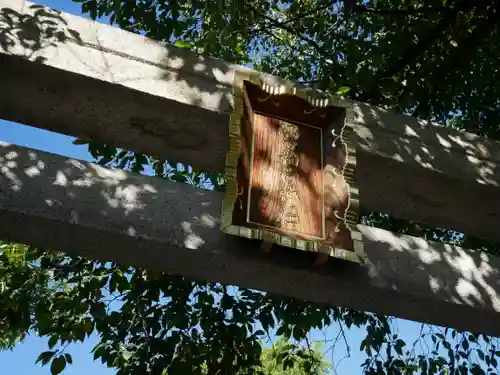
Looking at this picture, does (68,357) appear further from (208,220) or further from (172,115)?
(172,115)

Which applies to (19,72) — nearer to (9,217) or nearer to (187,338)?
(9,217)

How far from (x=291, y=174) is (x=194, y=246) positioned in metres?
0.65

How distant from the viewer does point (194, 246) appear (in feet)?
8.57

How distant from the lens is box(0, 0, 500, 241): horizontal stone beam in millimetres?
2883

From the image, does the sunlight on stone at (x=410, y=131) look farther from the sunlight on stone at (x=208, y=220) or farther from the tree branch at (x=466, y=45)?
the tree branch at (x=466, y=45)

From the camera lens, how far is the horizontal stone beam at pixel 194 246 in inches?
99.9

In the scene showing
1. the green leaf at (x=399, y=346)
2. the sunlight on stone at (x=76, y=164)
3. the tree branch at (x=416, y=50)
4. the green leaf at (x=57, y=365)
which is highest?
the tree branch at (x=416, y=50)

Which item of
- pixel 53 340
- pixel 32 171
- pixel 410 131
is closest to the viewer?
pixel 32 171

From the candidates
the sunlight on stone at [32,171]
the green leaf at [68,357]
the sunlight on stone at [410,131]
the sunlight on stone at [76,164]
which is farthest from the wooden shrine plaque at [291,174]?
the green leaf at [68,357]

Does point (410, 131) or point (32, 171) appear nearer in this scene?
point (32, 171)

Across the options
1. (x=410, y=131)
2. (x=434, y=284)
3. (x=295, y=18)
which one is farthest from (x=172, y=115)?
(x=295, y=18)

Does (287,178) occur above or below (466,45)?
below

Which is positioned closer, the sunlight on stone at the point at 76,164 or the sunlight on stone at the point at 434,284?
the sunlight on stone at the point at 76,164

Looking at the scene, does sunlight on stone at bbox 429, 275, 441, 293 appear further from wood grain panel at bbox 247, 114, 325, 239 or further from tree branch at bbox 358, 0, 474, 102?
tree branch at bbox 358, 0, 474, 102
